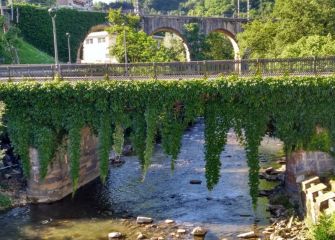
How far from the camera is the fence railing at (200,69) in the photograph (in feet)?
83.3

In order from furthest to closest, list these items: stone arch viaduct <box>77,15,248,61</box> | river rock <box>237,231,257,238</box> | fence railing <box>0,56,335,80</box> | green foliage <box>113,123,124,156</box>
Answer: stone arch viaduct <box>77,15,248,61</box> → green foliage <box>113,123,124,156</box> → fence railing <box>0,56,335,80</box> → river rock <box>237,231,257,238</box>

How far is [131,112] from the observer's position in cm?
2586

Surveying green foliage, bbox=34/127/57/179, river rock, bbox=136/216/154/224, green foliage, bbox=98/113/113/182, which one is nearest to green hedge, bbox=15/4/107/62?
green foliage, bbox=34/127/57/179

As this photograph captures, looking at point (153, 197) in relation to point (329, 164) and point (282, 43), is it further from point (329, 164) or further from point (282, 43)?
point (282, 43)

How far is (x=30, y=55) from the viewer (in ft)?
175

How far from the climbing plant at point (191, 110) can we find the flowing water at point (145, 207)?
1958 millimetres

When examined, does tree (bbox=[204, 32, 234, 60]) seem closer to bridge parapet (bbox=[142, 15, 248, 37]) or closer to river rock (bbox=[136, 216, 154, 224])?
bridge parapet (bbox=[142, 15, 248, 37])

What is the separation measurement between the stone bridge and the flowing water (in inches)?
1265

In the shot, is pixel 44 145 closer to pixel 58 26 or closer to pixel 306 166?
pixel 306 166

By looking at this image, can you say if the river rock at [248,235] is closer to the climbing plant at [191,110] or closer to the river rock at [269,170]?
the climbing plant at [191,110]

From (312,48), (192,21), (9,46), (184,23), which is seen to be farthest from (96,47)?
(312,48)

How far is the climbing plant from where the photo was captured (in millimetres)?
24328

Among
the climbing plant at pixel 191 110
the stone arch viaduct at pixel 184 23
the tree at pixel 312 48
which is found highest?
the stone arch viaduct at pixel 184 23

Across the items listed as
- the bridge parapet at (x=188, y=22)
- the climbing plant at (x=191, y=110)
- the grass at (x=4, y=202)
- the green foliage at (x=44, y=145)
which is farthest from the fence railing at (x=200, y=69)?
the bridge parapet at (x=188, y=22)
